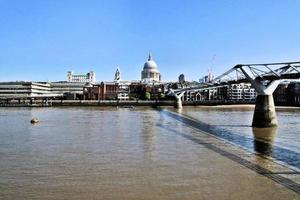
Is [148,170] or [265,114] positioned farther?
[265,114]

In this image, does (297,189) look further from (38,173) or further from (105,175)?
(38,173)

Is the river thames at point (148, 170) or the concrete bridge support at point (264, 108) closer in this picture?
the river thames at point (148, 170)

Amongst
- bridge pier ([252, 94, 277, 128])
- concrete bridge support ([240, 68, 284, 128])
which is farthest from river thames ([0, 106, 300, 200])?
concrete bridge support ([240, 68, 284, 128])

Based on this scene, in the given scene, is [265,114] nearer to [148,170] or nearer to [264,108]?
[264,108]

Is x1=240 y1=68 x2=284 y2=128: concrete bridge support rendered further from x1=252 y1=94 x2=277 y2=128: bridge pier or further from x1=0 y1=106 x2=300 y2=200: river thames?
x1=0 y1=106 x2=300 y2=200: river thames

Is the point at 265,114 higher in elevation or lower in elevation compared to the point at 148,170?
higher

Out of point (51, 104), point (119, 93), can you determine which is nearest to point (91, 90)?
point (119, 93)

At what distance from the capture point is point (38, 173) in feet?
54.8

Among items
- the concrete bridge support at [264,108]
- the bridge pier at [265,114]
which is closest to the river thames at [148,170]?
the bridge pier at [265,114]

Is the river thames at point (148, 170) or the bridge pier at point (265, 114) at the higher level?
the bridge pier at point (265, 114)

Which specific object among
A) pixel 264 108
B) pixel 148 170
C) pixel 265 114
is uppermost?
pixel 264 108

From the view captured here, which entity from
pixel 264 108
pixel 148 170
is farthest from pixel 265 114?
pixel 148 170

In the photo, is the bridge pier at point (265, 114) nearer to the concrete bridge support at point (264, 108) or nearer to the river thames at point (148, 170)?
the concrete bridge support at point (264, 108)

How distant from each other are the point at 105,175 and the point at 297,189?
680 cm
